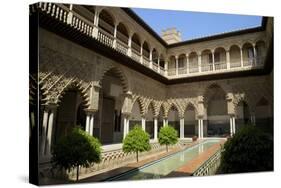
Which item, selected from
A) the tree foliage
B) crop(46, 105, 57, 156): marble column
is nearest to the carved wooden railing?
crop(46, 105, 57, 156): marble column

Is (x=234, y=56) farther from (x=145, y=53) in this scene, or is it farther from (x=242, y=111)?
(x=145, y=53)

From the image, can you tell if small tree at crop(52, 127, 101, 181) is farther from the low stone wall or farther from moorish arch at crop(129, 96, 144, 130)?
moorish arch at crop(129, 96, 144, 130)

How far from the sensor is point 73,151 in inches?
180

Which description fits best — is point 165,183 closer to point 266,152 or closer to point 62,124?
point 266,152

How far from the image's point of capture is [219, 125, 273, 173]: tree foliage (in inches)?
194

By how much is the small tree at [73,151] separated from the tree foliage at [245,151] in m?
2.87

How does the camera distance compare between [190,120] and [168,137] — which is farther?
[190,120]

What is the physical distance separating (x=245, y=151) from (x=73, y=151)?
3.49 meters

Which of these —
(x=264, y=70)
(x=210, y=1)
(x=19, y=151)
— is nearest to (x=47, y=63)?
(x=19, y=151)

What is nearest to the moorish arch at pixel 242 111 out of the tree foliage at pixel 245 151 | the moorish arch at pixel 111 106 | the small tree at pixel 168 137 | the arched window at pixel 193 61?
the small tree at pixel 168 137

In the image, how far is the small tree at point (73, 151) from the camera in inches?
180

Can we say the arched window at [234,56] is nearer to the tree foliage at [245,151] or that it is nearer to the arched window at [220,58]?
the arched window at [220,58]

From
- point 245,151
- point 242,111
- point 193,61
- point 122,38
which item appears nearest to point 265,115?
point 242,111

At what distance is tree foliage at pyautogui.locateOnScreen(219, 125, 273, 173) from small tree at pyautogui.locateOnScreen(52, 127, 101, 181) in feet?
9.42
